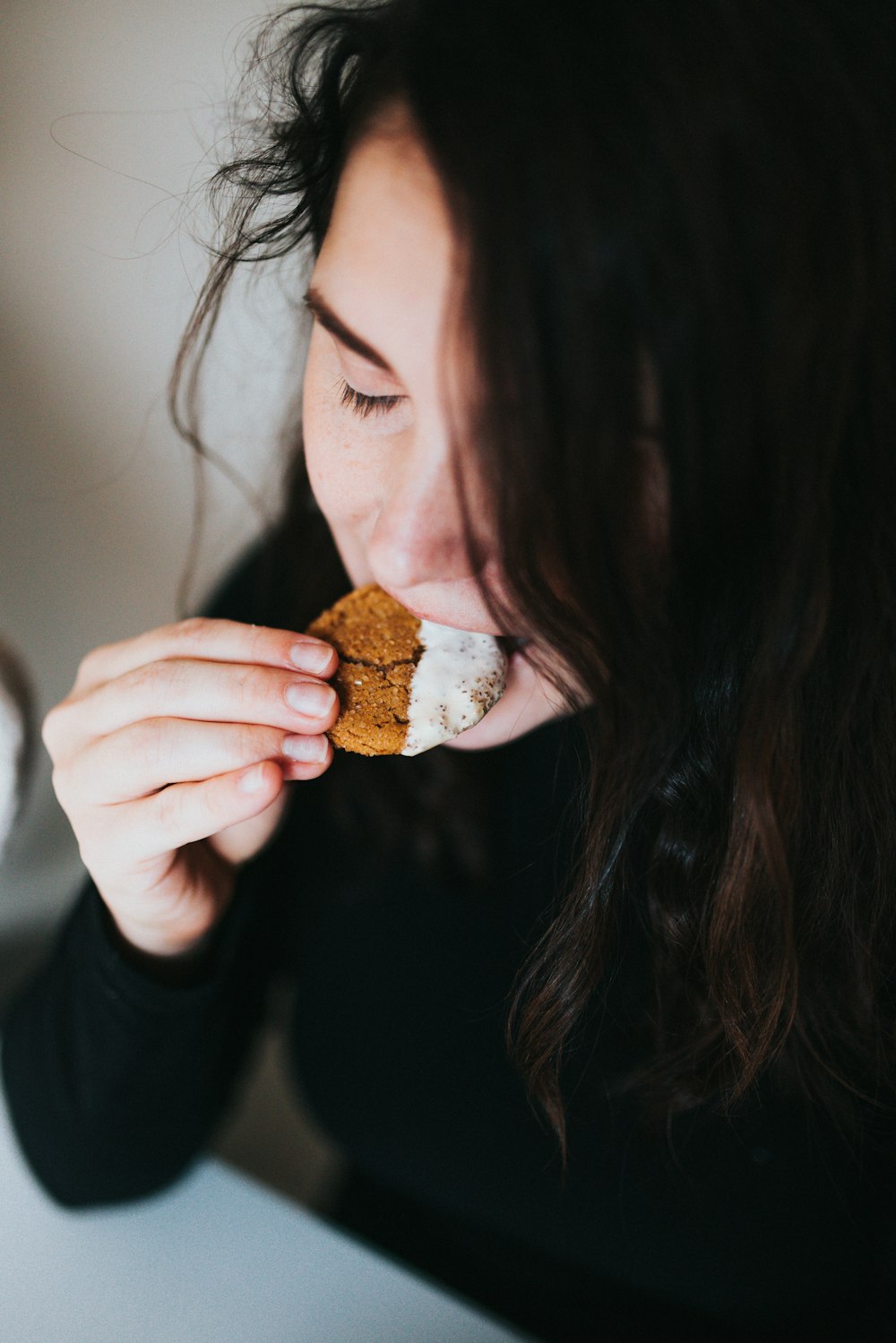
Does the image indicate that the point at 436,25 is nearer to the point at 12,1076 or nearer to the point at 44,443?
the point at 44,443

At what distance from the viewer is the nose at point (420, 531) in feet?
1.87

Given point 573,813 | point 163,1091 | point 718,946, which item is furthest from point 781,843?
point 163,1091

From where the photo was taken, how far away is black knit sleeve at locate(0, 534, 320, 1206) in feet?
2.81

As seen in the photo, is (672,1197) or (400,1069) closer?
(672,1197)

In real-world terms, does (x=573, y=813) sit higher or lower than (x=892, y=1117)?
higher

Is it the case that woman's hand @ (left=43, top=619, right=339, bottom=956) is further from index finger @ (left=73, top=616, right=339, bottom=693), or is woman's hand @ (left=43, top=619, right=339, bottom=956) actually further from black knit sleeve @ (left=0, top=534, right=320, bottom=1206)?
black knit sleeve @ (left=0, top=534, right=320, bottom=1206)

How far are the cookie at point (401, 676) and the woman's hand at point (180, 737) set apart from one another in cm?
4

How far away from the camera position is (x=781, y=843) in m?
0.66

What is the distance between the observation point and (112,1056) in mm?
878

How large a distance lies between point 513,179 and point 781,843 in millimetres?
502

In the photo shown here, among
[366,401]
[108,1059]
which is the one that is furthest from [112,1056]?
[366,401]

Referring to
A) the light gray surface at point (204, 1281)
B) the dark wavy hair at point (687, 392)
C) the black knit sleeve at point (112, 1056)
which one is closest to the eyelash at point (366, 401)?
the dark wavy hair at point (687, 392)

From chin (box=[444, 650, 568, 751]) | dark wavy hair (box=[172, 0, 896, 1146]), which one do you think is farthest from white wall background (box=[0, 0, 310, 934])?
chin (box=[444, 650, 568, 751])

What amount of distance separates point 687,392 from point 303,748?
1.28ft
